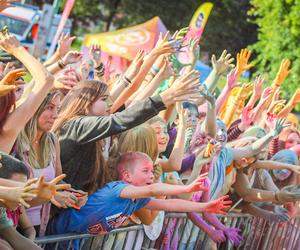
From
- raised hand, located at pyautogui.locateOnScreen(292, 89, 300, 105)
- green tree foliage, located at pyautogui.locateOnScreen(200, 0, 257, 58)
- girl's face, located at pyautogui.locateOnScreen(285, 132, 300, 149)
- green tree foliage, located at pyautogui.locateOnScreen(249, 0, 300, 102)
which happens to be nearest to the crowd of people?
girl's face, located at pyautogui.locateOnScreen(285, 132, 300, 149)

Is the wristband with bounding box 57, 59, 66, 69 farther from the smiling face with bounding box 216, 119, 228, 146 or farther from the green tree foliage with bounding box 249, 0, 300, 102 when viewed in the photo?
the green tree foliage with bounding box 249, 0, 300, 102

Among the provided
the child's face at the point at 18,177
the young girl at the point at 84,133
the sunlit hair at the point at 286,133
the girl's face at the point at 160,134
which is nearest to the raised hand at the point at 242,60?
the sunlit hair at the point at 286,133

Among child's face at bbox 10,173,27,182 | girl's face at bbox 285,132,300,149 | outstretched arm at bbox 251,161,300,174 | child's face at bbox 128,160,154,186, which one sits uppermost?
child's face at bbox 10,173,27,182

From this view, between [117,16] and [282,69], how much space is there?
2965 centimetres

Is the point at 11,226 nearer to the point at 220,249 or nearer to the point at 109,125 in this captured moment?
the point at 109,125

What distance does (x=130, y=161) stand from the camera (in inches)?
192

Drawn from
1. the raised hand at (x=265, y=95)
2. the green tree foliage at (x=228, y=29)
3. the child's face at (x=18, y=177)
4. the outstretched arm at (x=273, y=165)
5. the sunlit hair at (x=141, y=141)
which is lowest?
the green tree foliage at (x=228, y=29)

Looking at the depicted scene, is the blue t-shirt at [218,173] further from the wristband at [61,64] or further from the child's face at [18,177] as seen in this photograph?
the child's face at [18,177]

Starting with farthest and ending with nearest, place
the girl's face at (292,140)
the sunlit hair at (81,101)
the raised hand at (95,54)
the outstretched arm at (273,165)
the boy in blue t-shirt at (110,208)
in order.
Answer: the girl's face at (292,140), the outstretched arm at (273,165), the raised hand at (95,54), the sunlit hair at (81,101), the boy in blue t-shirt at (110,208)

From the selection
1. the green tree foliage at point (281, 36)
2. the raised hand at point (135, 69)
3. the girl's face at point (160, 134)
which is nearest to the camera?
the girl's face at point (160, 134)

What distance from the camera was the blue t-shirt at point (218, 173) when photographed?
241 inches

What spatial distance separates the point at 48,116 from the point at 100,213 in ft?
2.21

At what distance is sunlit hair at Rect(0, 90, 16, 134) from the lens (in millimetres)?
3867

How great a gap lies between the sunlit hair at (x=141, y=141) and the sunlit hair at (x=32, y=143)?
2.14 ft
